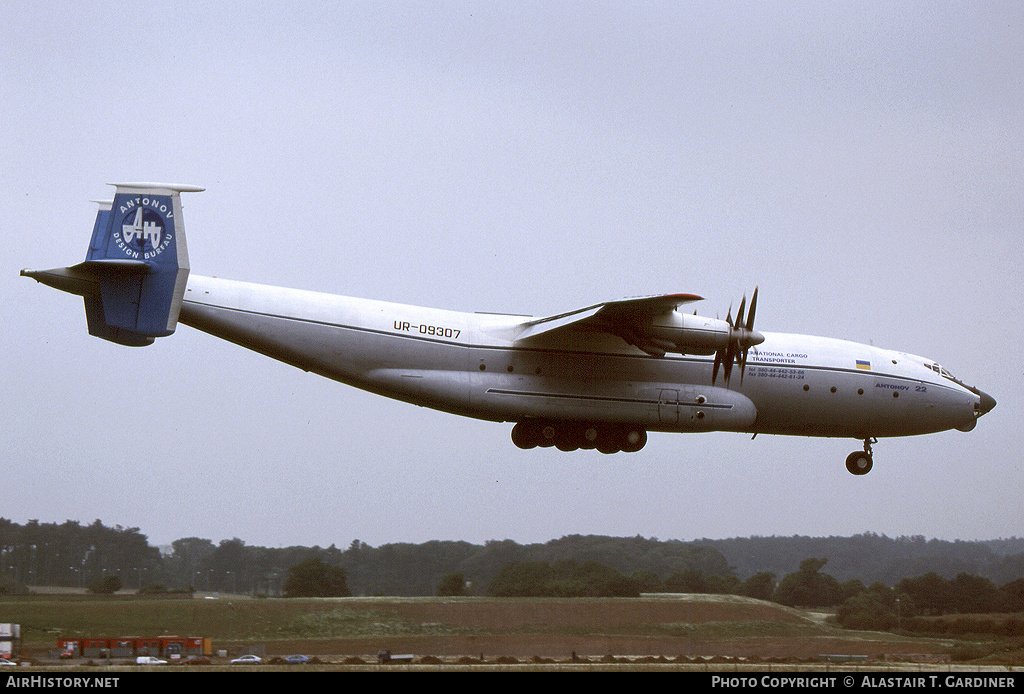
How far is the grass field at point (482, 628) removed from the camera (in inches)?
903

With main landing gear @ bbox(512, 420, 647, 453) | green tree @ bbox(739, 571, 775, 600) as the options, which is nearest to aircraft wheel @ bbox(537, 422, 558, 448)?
main landing gear @ bbox(512, 420, 647, 453)

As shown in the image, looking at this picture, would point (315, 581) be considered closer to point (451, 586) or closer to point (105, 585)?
point (451, 586)

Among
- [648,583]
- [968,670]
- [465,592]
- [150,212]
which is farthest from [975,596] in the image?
[150,212]

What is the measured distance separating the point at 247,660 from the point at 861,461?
16.5 meters

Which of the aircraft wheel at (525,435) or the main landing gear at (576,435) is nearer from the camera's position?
the main landing gear at (576,435)

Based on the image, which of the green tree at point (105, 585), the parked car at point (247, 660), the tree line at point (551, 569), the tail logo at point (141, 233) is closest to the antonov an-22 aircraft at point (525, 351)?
the tail logo at point (141, 233)

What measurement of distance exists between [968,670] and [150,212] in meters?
19.7

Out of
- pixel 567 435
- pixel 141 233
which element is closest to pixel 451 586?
pixel 567 435

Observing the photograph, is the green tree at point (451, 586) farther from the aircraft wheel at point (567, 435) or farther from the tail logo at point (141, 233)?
the tail logo at point (141, 233)

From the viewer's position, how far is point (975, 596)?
26281mm

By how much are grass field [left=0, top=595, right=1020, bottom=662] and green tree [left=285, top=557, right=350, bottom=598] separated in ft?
2.70

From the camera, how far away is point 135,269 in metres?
25.0

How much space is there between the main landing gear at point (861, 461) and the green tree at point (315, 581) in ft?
43.9

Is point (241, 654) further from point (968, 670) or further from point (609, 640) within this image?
point (968, 670)
